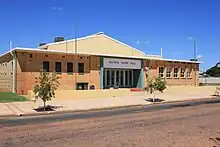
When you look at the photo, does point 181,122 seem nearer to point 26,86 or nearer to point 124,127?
point 124,127

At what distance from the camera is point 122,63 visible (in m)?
37.5

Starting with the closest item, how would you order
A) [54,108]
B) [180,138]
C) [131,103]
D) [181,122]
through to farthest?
[180,138] < [181,122] < [54,108] < [131,103]

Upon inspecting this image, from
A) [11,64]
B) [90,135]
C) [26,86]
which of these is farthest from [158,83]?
[90,135]

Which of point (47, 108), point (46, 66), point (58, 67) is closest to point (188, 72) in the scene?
point (58, 67)

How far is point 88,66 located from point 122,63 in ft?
16.6

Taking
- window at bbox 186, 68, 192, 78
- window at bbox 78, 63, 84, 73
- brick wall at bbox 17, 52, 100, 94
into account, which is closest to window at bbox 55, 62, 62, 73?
brick wall at bbox 17, 52, 100, 94

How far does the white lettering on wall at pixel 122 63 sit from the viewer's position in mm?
35875

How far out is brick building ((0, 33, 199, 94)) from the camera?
97.3ft

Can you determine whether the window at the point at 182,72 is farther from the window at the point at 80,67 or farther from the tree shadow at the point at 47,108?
the tree shadow at the point at 47,108

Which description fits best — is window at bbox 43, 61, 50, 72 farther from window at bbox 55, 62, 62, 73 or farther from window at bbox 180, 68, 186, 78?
window at bbox 180, 68, 186, 78

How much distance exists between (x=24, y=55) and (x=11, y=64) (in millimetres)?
3224

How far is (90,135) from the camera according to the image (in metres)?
10.5

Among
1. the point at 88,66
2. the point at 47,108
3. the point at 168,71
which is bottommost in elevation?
the point at 47,108

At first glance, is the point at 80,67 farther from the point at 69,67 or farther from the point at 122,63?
the point at 122,63
